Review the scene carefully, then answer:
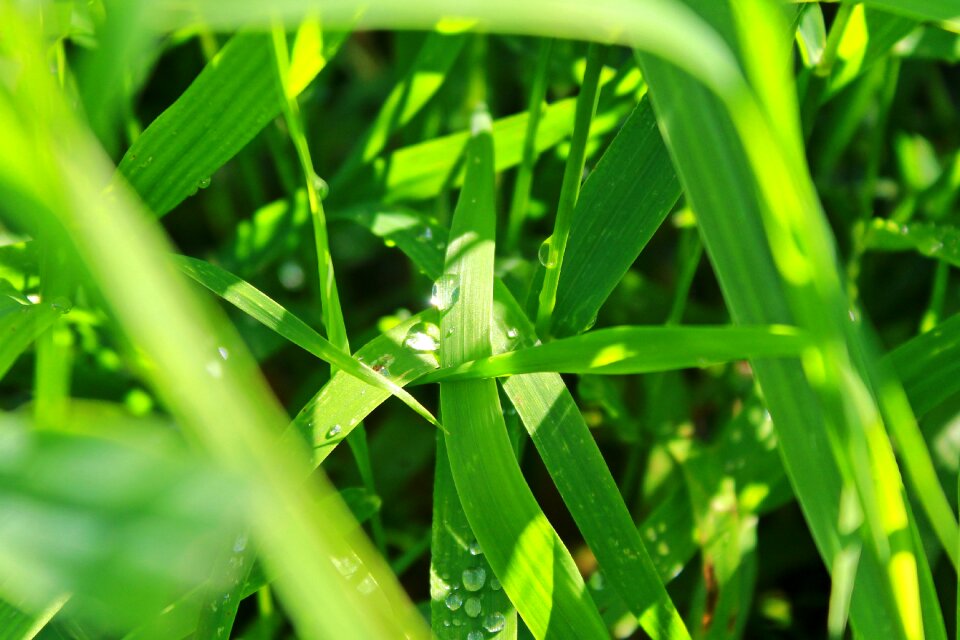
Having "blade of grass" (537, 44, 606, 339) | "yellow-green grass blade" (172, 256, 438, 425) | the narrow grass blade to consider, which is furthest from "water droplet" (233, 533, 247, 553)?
the narrow grass blade

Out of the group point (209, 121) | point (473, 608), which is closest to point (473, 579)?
point (473, 608)

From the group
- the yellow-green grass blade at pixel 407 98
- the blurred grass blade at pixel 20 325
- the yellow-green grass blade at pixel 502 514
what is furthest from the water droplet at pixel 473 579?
the yellow-green grass blade at pixel 407 98

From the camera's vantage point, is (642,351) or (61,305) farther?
(61,305)

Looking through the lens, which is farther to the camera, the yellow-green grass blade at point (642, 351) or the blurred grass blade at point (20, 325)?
the blurred grass blade at point (20, 325)

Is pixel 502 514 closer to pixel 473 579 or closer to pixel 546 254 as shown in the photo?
pixel 473 579

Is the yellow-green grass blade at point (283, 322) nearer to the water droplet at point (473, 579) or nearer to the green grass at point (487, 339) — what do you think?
the green grass at point (487, 339)

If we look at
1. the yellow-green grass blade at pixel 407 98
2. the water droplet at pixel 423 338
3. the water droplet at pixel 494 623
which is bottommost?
the water droplet at pixel 494 623
